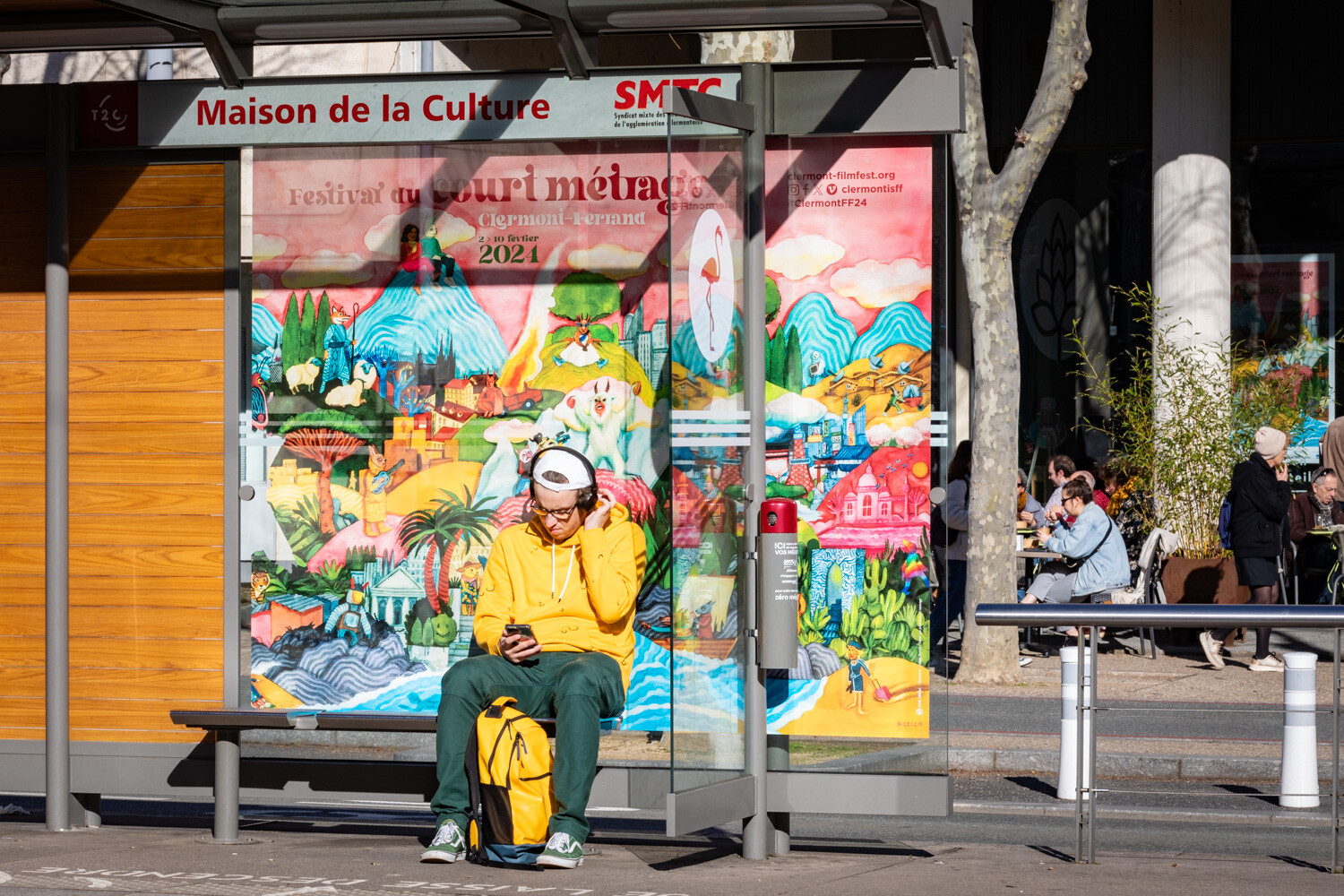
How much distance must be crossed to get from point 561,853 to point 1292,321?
1405 cm

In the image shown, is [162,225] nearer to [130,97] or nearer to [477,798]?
[130,97]

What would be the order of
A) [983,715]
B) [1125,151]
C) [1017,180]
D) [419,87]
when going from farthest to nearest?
1. [1125,151]
2. [1017,180]
3. [983,715]
4. [419,87]

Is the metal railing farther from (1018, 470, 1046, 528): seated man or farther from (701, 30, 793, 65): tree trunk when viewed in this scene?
(1018, 470, 1046, 528): seated man

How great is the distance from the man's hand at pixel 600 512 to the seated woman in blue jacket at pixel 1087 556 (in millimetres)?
6362

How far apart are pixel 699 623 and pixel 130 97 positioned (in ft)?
9.95

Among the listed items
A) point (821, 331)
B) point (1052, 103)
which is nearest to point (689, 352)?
point (821, 331)

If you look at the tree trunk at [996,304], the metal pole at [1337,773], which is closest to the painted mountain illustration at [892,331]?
the metal pole at [1337,773]

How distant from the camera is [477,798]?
21.0 feet

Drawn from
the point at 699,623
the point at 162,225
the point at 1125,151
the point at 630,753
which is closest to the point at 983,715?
the point at 630,753

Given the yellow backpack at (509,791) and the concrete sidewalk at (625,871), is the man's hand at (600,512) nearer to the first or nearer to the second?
the yellow backpack at (509,791)

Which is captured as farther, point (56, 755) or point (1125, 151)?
point (1125, 151)

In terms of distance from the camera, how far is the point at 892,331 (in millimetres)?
6711

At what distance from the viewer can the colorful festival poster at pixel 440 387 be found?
709cm

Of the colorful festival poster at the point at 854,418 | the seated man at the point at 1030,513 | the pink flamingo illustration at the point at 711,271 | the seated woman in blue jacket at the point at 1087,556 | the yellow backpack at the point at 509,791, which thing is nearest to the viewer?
the pink flamingo illustration at the point at 711,271
